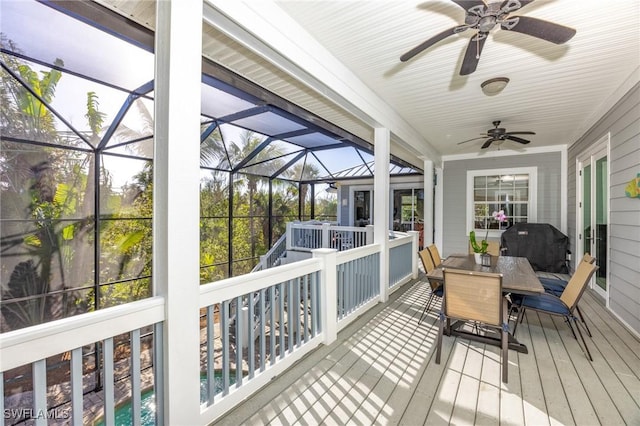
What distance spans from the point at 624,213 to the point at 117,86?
6884 millimetres

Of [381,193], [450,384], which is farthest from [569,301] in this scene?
[381,193]

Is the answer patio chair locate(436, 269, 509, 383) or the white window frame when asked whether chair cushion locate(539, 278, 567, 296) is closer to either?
patio chair locate(436, 269, 509, 383)

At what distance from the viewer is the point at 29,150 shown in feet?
12.6

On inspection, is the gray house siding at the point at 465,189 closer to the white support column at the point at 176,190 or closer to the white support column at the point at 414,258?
the white support column at the point at 414,258

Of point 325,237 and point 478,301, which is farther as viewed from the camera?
point 325,237

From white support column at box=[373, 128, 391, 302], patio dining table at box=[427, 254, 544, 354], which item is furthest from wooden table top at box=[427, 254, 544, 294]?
white support column at box=[373, 128, 391, 302]

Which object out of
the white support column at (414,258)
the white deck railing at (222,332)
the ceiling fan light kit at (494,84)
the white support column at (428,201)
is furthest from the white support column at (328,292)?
the white support column at (428,201)

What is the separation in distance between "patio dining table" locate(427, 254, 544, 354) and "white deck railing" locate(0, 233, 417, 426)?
3.31 feet

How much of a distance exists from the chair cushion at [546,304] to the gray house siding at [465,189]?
4.38 meters

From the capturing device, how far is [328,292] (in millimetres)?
2836

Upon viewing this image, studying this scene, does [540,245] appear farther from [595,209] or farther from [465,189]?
[465,189]

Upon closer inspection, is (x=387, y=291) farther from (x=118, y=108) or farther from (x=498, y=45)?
(x=118, y=108)

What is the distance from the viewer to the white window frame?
6.57 m

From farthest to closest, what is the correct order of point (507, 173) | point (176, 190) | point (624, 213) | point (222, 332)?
1. point (507, 173)
2. point (624, 213)
3. point (222, 332)
4. point (176, 190)
